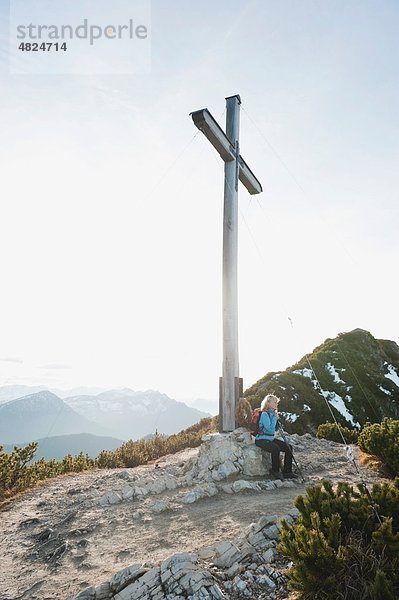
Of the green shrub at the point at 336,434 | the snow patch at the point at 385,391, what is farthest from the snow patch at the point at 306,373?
the green shrub at the point at 336,434

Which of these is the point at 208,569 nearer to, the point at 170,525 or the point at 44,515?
the point at 170,525

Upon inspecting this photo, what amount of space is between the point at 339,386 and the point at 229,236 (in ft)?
54.3

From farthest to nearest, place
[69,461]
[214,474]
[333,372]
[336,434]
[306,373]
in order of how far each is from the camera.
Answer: [333,372], [306,373], [336,434], [69,461], [214,474]

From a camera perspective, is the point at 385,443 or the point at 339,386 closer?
the point at 385,443

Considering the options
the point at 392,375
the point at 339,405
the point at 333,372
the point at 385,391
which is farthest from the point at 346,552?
the point at 392,375

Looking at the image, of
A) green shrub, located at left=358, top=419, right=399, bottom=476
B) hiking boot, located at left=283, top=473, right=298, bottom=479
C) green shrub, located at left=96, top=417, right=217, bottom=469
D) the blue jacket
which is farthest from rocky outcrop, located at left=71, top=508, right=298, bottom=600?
green shrub, located at left=96, top=417, right=217, bottom=469

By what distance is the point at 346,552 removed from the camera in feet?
10.1

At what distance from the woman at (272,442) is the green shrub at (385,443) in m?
1.72

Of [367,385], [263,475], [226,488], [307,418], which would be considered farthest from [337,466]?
[367,385]

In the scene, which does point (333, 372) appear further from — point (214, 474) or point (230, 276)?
point (214, 474)

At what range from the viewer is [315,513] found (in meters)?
3.28

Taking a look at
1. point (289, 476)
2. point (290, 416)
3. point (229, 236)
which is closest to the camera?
point (289, 476)

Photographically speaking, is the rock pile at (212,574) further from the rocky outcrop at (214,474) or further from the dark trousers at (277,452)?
the dark trousers at (277,452)

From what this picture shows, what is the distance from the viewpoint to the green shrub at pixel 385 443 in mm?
6855
